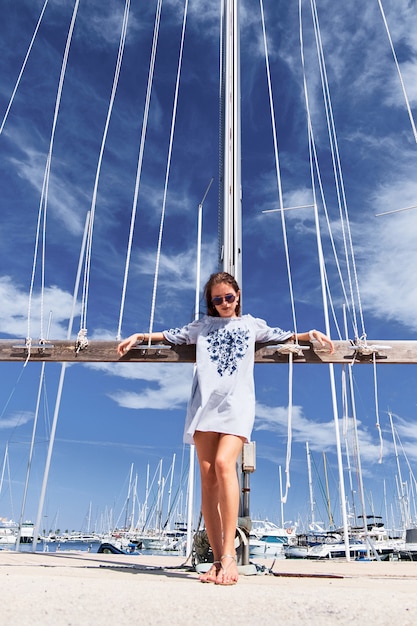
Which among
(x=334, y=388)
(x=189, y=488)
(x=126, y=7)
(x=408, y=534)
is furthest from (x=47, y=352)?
(x=408, y=534)

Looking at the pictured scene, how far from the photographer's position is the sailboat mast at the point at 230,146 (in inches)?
196

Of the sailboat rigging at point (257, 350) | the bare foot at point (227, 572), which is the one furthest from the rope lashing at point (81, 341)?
the bare foot at point (227, 572)

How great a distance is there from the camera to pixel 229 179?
→ 5.46 meters

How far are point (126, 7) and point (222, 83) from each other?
2.84 metres

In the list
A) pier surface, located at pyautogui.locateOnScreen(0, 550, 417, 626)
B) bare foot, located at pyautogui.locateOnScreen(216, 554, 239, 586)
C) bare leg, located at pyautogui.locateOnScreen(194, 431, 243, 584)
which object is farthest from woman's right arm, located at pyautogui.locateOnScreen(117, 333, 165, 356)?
pier surface, located at pyautogui.locateOnScreen(0, 550, 417, 626)

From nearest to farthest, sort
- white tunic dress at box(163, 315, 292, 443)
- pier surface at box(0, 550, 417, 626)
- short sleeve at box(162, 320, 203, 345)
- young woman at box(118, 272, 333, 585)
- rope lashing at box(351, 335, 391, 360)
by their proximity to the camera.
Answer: pier surface at box(0, 550, 417, 626) → young woman at box(118, 272, 333, 585) → white tunic dress at box(163, 315, 292, 443) → short sleeve at box(162, 320, 203, 345) → rope lashing at box(351, 335, 391, 360)

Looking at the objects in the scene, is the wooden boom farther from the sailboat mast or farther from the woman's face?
the sailboat mast

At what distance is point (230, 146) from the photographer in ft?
18.5

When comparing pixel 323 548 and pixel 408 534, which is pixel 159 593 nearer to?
pixel 323 548

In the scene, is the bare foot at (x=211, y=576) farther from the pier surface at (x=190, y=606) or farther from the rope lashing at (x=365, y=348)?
the rope lashing at (x=365, y=348)

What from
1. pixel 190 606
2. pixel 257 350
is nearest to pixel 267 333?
pixel 257 350

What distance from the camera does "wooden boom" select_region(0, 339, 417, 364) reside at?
13.2ft

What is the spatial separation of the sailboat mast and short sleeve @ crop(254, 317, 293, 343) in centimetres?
102

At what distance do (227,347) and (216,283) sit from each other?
441 mm
